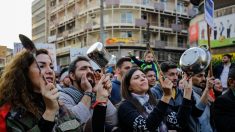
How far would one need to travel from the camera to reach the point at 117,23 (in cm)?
4547

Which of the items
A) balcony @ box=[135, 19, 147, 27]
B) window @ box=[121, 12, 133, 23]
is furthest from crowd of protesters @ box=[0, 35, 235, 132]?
window @ box=[121, 12, 133, 23]

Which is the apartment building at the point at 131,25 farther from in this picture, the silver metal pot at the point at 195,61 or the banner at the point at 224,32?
the silver metal pot at the point at 195,61

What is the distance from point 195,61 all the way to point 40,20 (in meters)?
63.3

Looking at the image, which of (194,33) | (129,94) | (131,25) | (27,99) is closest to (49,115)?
(27,99)

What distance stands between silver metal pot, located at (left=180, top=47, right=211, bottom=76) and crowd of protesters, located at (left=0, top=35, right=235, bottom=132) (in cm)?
9

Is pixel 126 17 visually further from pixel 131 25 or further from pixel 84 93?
pixel 84 93

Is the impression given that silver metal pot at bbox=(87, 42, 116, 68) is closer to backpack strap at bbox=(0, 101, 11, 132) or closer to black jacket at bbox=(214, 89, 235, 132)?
backpack strap at bbox=(0, 101, 11, 132)

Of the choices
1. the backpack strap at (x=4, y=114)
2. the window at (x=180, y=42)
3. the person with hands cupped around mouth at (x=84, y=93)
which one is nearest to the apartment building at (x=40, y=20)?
the window at (x=180, y=42)

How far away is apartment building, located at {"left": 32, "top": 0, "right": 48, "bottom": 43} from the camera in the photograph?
62775mm

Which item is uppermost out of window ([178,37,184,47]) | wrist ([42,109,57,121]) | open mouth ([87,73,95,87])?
window ([178,37,184,47])

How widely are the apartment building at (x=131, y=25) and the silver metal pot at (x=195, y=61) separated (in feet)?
125

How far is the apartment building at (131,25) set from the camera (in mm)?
45466

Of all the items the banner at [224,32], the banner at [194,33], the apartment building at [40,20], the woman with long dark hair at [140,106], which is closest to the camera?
the woman with long dark hair at [140,106]

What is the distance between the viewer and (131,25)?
45.4 meters
